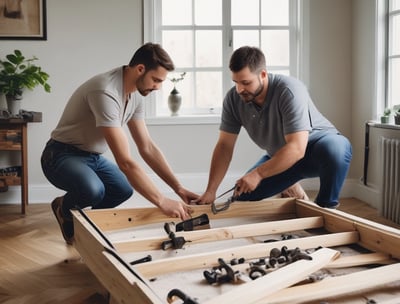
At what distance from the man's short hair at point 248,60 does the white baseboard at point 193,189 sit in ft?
6.79

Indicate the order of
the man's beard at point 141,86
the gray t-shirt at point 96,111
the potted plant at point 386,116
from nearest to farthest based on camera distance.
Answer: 1. the gray t-shirt at point 96,111
2. the man's beard at point 141,86
3. the potted plant at point 386,116

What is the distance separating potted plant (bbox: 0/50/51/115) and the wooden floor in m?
0.94

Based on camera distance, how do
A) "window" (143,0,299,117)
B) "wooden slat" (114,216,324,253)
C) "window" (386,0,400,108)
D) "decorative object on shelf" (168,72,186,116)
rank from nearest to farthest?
"wooden slat" (114,216,324,253)
"window" (386,0,400,108)
"decorative object on shelf" (168,72,186,116)
"window" (143,0,299,117)

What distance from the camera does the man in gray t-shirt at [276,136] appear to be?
280 cm

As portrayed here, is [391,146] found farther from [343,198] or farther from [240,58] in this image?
[240,58]

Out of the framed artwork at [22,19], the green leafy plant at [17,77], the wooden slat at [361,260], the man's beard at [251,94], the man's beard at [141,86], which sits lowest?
the wooden slat at [361,260]

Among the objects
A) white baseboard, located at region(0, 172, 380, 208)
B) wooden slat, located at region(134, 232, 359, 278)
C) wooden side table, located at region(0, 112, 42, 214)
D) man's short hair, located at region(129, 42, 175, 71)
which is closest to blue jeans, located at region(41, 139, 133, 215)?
man's short hair, located at region(129, 42, 175, 71)

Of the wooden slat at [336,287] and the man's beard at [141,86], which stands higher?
the man's beard at [141,86]

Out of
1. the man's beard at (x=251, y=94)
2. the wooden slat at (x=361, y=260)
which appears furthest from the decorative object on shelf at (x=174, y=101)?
the wooden slat at (x=361, y=260)

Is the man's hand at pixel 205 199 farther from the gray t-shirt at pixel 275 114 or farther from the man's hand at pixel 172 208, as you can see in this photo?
the gray t-shirt at pixel 275 114

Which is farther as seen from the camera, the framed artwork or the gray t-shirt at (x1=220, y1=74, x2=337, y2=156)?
the framed artwork

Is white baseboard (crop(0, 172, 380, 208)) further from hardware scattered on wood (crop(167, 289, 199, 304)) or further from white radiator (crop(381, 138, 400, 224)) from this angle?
hardware scattered on wood (crop(167, 289, 199, 304))

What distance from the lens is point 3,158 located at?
15.9 ft

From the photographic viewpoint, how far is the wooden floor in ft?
8.08
